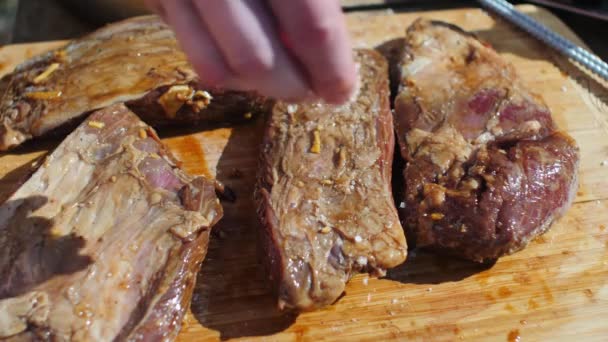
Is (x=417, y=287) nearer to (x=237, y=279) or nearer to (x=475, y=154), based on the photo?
(x=475, y=154)

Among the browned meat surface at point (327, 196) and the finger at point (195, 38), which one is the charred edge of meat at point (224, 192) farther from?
the finger at point (195, 38)

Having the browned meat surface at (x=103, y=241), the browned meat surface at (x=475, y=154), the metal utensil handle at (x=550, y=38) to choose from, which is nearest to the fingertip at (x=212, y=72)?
the browned meat surface at (x=103, y=241)

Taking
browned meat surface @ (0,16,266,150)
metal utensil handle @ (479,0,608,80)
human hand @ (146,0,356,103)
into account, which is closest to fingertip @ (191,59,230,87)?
human hand @ (146,0,356,103)

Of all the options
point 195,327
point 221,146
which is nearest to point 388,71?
point 221,146

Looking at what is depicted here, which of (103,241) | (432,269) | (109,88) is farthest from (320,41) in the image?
(109,88)

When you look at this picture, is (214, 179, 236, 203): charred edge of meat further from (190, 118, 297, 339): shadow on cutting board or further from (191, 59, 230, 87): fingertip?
(191, 59, 230, 87): fingertip
